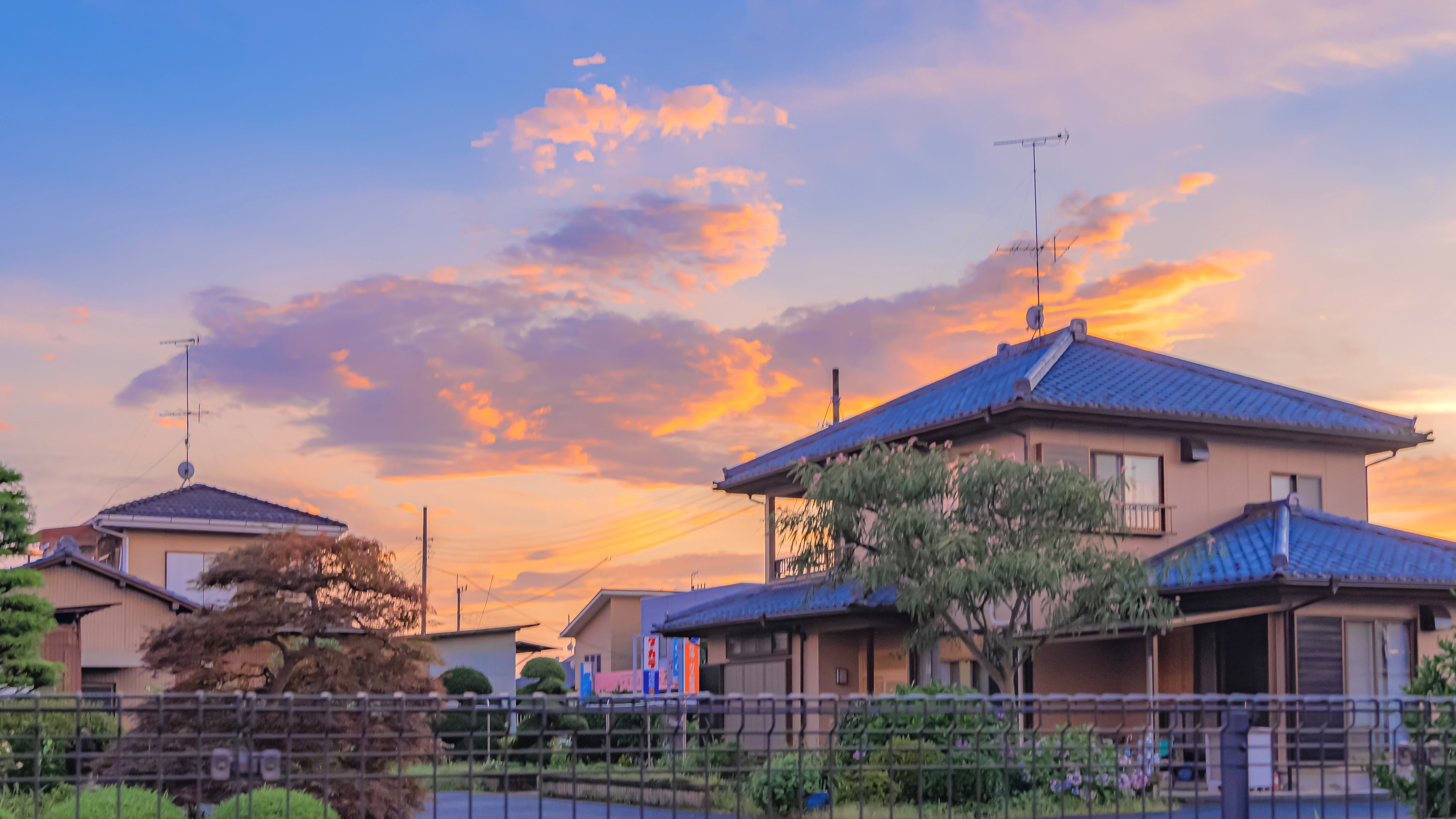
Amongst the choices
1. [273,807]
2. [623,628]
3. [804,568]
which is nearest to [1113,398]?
[804,568]

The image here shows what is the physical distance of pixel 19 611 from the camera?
20891 millimetres

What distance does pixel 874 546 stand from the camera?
21.0 metres

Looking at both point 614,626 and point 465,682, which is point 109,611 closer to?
point 465,682

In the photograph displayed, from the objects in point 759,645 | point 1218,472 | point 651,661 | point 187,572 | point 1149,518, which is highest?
point 1218,472

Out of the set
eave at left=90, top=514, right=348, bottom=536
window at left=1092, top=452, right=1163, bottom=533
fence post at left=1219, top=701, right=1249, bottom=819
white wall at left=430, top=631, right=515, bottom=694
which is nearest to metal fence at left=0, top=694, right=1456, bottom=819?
fence post at left=1219, top=701, right=1249, bottom=819

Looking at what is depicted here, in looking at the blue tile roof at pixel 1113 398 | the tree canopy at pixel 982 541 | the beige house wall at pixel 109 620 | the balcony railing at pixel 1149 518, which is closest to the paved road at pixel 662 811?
the tree canopy at pixel 982 541

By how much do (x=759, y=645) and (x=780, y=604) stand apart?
6.34 ft

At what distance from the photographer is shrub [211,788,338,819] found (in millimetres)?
11578

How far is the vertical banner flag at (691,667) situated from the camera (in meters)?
32.5

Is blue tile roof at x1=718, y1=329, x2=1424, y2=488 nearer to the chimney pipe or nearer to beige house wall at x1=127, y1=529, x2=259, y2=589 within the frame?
the chimney pipe

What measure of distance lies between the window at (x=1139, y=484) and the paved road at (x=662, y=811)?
20.3 ft

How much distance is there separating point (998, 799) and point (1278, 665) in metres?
6.98

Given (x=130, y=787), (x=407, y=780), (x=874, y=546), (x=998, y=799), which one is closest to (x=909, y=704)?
(x=998, y=799)

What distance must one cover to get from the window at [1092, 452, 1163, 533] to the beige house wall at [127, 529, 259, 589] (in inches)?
1048
